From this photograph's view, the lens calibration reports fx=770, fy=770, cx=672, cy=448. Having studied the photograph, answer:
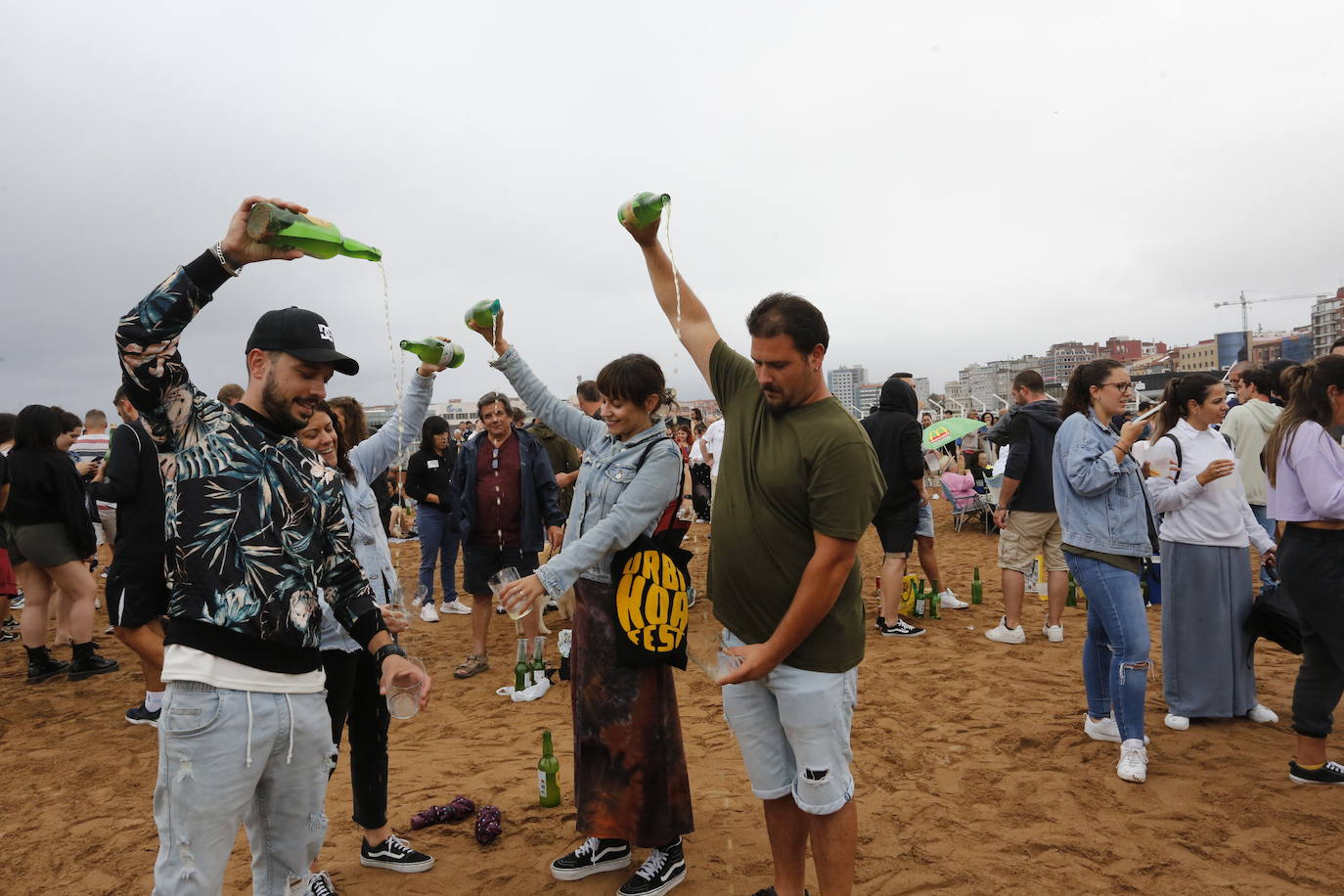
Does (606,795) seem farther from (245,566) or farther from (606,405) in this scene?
(245,566)

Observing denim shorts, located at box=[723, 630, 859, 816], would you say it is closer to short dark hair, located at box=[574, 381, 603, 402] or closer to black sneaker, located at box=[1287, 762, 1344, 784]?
black sneaker, located at box=[1287, 762, 1344, 784]

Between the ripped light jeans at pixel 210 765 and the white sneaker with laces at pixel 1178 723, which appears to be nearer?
the ripped light jeans at pixel 210 765

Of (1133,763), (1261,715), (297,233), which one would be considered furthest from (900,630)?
(297,233)

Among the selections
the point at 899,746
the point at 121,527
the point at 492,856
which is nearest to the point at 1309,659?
the point at 899,746

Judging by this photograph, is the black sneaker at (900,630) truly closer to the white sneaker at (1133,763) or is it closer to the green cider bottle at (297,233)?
the white sneaker at (1133,763)

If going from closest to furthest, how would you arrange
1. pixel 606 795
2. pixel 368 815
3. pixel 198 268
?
pixel 198 268, pixel 606 795, pixel 368 815

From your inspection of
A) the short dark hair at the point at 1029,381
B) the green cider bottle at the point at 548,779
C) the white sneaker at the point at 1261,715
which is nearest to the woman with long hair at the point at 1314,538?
the white sneaker at the point at 1261,715

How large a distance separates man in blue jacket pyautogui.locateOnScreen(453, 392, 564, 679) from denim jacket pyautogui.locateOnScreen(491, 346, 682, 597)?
2666 mm

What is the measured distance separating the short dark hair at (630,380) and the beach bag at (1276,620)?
4131mm

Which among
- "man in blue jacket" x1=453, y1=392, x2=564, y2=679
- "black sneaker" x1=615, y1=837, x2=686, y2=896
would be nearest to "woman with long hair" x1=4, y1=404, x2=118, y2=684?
"man in blue jacket" x1=453, y1=392, x2=564, y2=679

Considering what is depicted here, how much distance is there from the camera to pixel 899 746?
5012 mm

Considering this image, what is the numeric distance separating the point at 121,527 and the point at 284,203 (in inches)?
142

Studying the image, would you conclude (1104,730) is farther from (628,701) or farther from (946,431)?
(946,431)

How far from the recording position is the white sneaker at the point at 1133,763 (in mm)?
4340
